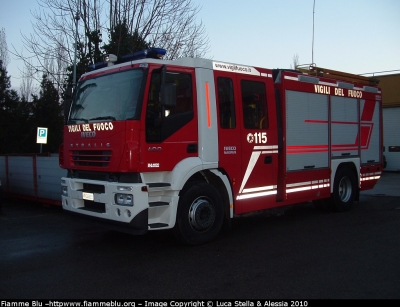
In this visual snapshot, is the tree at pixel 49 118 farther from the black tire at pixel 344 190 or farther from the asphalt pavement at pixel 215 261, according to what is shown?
the black tire at pixel 344 190

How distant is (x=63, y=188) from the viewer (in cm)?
771

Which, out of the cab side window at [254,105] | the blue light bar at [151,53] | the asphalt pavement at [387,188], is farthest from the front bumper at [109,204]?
the asphalt pavement at [387,188]

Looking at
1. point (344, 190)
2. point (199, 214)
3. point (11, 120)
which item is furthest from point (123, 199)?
point (11, 120)

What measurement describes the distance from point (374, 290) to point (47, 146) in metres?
22.2

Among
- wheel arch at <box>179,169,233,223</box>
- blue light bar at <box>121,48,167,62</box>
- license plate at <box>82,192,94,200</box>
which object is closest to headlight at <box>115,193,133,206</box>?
license plate at <box>82,192,94,200</box>

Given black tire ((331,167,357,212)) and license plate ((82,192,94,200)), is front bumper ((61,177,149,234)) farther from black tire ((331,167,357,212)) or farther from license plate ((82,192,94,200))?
black tire ((331,167,357,212))

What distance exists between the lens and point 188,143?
276 inches

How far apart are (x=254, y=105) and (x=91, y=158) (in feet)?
10.2

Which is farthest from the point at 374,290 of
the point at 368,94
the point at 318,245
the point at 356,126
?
the point at 368,94

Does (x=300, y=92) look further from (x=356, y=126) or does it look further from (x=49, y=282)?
Result: (x=49, y=282)

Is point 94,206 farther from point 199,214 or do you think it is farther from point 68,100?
point 68,100

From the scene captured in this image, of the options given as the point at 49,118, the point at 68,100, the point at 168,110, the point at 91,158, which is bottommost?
the point at 91,158

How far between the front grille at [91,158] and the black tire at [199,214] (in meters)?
1.33

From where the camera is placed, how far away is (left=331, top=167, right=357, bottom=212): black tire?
1018 centimetres
